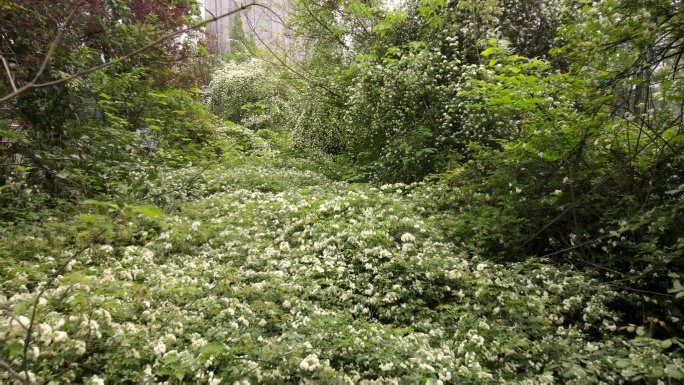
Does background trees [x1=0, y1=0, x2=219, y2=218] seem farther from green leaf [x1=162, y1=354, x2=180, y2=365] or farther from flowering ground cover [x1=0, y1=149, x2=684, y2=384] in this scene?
green leaf [x1=162, y1=354, x2=180, y2=365]

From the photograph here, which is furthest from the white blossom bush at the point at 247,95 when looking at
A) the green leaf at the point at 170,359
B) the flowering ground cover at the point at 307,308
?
the green leaf at the point at 170,359

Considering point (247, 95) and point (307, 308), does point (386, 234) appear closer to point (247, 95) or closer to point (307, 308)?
point (307, 308)

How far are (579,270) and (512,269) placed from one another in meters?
0.78

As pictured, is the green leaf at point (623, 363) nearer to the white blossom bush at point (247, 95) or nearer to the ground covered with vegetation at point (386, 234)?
the ground covered with vegetation at point (386, 234)

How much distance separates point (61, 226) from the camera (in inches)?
154

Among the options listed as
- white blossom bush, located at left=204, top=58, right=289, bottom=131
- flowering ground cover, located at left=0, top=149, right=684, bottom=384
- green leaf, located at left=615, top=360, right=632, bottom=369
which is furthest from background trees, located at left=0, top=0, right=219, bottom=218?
white blossom bush, located at left=204, top=58, right=289, bottom=131

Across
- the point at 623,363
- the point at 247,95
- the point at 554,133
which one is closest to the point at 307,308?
the point at 623,363

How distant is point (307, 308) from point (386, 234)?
1.45m

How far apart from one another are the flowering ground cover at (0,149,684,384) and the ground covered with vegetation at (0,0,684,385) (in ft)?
0.07

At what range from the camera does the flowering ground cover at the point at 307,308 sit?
7.16 ft

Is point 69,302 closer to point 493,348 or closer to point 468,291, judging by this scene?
point 493,348

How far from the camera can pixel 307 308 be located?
9.96 ft

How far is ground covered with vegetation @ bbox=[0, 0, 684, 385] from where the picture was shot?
2293 millimetres

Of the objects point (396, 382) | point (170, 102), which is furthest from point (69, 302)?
point (170, 102)
